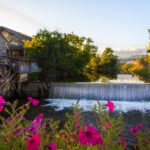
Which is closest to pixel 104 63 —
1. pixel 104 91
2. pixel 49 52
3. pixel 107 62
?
pixel 107 62

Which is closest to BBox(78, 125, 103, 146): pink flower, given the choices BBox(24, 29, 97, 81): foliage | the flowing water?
the flowing water

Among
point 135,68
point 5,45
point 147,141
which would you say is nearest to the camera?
point 147,141

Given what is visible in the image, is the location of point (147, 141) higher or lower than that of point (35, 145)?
lower

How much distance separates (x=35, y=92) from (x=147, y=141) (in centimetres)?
2036

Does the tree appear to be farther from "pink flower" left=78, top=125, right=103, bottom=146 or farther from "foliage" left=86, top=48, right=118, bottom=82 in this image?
"pink flower" left=78, top=125, right=103, bottom=146

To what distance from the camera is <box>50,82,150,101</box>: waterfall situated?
22.6 m

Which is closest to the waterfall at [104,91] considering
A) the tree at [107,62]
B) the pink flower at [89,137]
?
the pink flower at [89,137]

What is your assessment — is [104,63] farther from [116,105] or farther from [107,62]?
[116,105]

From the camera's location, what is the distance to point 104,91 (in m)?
23.2

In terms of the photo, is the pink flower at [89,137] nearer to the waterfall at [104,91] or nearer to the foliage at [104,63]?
the waterfall at [104,91]

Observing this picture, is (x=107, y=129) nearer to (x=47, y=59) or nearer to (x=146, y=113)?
(x=146, y=113)

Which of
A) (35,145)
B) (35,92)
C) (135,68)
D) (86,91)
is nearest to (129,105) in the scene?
(86,91)

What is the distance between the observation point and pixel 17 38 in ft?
128

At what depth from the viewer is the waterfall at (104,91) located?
889 inches
